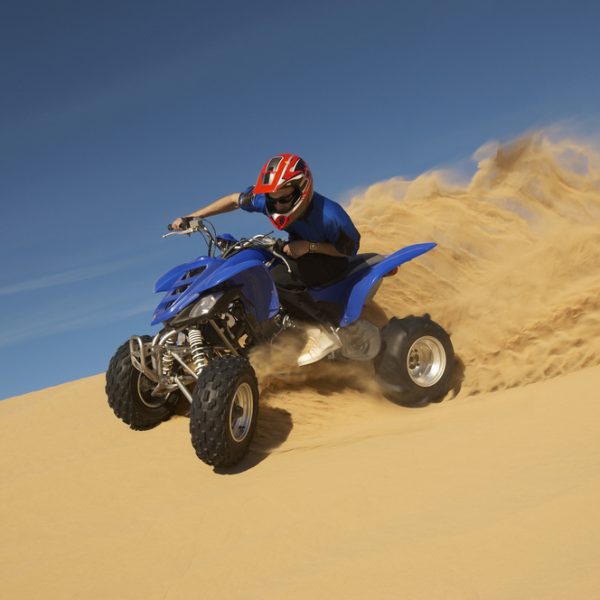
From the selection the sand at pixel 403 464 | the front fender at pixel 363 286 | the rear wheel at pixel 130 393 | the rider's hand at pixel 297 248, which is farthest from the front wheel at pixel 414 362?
the rear wheel at pixel 130 393

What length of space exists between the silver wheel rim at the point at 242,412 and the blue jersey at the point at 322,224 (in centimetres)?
150


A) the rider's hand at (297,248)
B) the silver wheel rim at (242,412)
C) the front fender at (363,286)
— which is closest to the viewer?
the silver wheel rim at (242,412)

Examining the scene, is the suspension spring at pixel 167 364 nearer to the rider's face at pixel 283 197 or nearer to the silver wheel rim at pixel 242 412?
the silver wheel rim at pixel 242 412

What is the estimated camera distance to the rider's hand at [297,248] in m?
5.29

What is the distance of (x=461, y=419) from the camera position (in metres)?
4.19

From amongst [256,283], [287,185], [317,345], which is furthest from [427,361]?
[287,185]

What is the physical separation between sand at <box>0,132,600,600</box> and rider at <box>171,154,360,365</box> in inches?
21.8

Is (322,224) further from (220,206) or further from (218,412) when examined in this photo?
(218,412)

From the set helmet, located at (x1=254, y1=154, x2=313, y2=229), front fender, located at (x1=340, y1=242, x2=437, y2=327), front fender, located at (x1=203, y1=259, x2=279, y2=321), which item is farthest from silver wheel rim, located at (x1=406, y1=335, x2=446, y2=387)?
helmet, located at (x1=254, y1=154, x2=313, y2=229)

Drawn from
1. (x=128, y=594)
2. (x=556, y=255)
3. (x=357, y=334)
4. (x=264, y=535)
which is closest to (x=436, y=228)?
(x=556, y=255)

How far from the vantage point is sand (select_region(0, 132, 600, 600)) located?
8.21 ft

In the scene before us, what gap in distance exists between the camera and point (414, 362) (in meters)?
5.91

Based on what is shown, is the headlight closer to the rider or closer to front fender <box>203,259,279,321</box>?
front fender <box>203,259,279,321</box>

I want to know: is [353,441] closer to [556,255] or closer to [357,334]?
[357,334]
